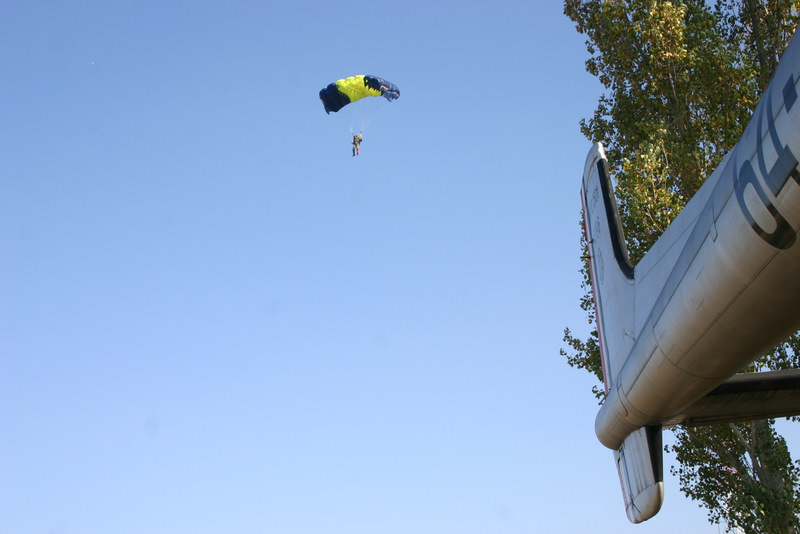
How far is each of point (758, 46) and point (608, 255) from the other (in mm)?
9723

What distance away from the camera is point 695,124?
16438mm

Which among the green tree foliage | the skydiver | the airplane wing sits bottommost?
the airplane wing

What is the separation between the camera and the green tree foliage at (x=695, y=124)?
15156mm

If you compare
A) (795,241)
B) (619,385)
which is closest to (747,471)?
(619,385)

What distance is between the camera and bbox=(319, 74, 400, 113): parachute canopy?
1218 inches

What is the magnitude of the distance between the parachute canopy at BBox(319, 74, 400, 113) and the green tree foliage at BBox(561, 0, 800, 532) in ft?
48.2

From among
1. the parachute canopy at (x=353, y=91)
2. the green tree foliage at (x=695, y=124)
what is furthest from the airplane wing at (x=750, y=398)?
the parachute canopy at (x=353, y=91)

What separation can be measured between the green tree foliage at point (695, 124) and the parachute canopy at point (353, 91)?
1469 centimetres

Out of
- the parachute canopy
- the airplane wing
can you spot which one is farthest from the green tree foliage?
the parachute canopy

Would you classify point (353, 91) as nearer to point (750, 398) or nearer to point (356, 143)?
point (356, 143)

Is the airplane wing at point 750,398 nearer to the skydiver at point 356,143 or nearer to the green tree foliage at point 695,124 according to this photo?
the green tree foliage at point 695,124

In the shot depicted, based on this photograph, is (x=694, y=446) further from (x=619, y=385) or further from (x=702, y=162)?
(x=619, y=385)

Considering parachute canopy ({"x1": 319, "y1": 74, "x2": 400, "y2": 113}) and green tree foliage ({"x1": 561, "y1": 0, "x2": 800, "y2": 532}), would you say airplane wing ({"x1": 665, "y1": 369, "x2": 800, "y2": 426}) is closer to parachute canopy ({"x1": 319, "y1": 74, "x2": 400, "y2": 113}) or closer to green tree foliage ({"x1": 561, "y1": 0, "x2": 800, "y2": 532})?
green tree foliage ({"x1": 561, "y1": 0, "x2": 800, "y2": 532})

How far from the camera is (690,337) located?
6.84m
